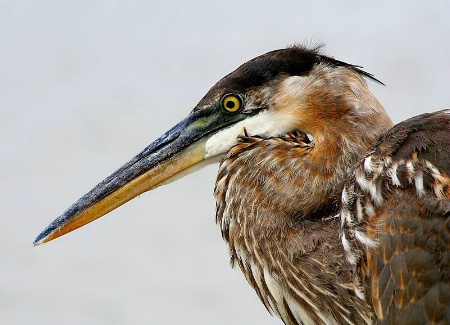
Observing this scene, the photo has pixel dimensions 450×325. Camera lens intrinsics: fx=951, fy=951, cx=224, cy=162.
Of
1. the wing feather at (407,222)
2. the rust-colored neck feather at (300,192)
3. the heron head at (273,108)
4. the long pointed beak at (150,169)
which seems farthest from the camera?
the long pointed beak at (150,169)

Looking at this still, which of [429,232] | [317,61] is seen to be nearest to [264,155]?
[317,61]

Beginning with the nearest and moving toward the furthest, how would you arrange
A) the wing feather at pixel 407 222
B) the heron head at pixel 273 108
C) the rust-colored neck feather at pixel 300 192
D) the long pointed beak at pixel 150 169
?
1. the wing feather at pixel 407 222
2. the rust-colored neck feather at pixel 300 192
3. the heron head at pixel 273 108
4. the long pointed beak at pixel 150 169

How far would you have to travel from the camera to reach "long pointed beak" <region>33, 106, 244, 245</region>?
3.83 metres

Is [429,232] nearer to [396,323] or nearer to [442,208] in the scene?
[442,208]

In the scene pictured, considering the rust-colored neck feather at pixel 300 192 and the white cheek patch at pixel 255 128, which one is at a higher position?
the white cheek patch at pixel 255 128

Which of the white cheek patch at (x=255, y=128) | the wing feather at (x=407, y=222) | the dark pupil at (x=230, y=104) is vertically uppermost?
the dark pupil at (x=230, y=104)

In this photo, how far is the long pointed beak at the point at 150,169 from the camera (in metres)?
3.83

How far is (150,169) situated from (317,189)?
75 centimetres

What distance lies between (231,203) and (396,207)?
2.27ft

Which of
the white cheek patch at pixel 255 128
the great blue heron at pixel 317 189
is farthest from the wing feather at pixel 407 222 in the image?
the white cheek patch at pixel 255 128

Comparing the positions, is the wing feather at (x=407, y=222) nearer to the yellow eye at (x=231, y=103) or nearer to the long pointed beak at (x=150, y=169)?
the yellow eye at (x=231, y=103)

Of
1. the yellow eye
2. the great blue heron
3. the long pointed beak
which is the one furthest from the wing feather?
the long pointed beak

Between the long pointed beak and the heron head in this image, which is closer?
the heron head

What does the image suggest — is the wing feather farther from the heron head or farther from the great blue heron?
the heron head
